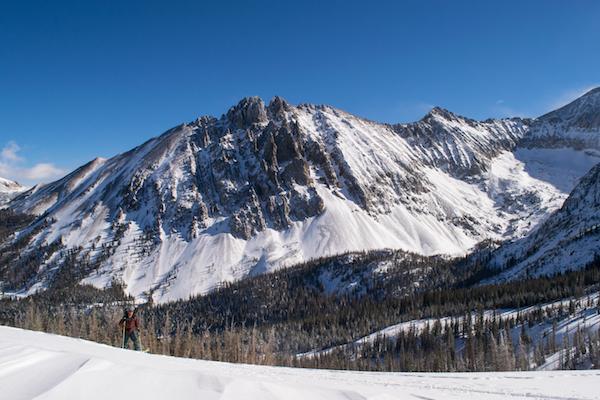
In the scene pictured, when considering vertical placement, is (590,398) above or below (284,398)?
below

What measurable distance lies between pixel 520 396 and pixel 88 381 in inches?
471

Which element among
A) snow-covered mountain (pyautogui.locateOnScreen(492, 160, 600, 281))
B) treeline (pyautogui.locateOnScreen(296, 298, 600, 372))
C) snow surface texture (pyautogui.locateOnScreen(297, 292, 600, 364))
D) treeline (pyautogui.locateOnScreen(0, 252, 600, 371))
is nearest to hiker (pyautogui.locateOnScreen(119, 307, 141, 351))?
treeline (pyautogui.locateOnScreen(0, 252, 600, 371))

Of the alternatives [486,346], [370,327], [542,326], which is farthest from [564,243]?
[486,346]

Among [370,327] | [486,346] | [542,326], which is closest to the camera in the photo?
[542,326]

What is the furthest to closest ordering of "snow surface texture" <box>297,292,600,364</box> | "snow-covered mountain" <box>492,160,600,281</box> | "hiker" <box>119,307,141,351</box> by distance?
"snow-covered mountain" <box>492,160,600,281</box>
"snow surface texture" <box>297,292,600,364</box>
"hiker" <box>119,307,141,351</box>

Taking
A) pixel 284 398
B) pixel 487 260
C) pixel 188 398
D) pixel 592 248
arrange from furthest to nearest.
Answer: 1. pixel 487 260
2. pixel 592 248
3. pixel 284 398
4. pixel 188 398

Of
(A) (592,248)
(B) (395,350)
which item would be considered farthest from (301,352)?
(A) (592,248)

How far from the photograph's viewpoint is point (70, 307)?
640 feet

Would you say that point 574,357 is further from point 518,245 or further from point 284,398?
point 518,245

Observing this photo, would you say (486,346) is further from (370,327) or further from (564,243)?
(564,243)

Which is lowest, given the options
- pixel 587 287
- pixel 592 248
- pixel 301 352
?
pixel 301 352

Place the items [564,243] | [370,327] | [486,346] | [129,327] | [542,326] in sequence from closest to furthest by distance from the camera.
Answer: [129,327] → [542,326] → [486,346] → [370,327] → [564,243]

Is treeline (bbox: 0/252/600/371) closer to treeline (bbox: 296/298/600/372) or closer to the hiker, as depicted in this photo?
treeline (bbox: 296/298/600/372)

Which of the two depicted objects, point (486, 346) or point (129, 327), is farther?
point (486, 346)
